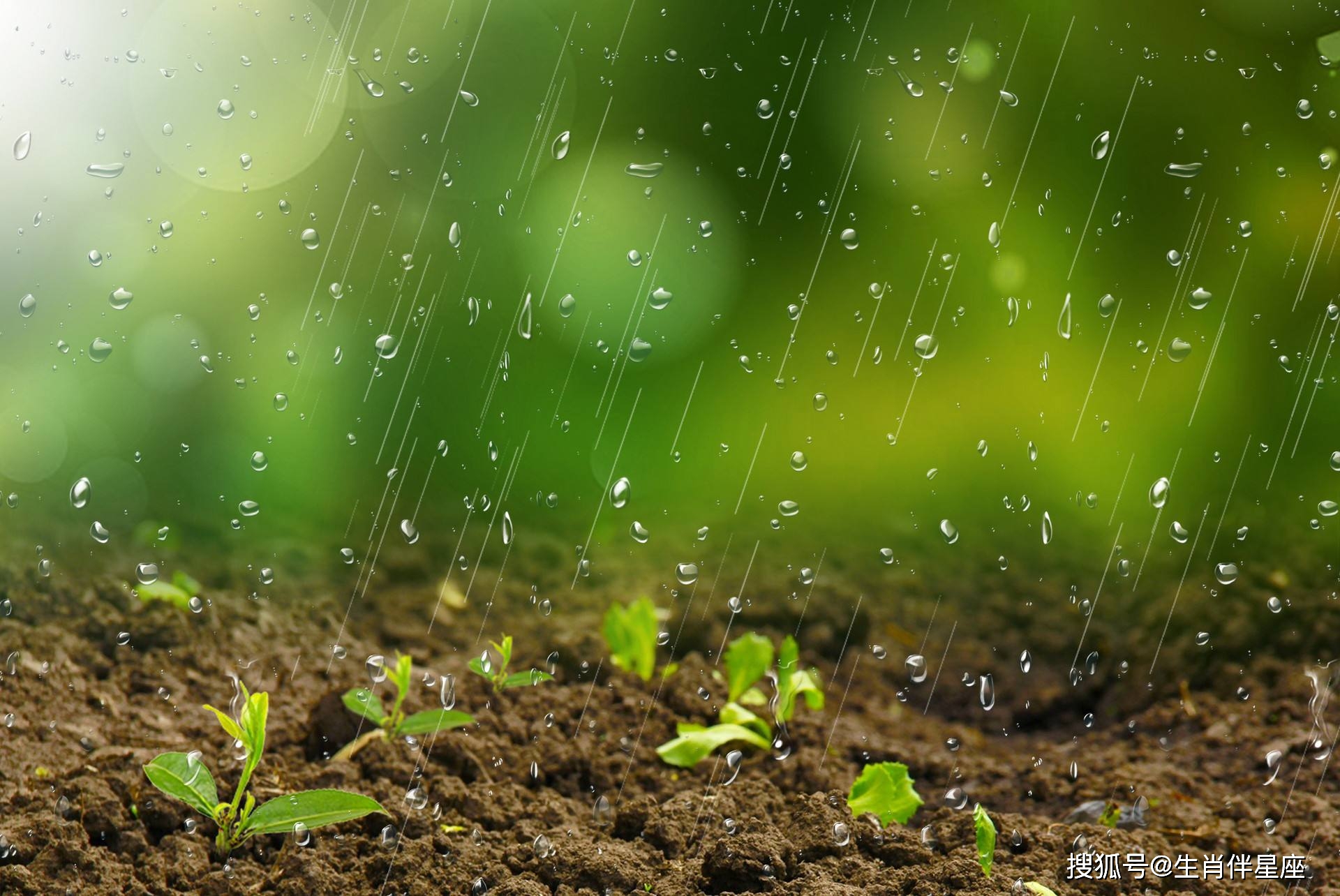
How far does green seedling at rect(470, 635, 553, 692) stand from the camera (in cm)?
153

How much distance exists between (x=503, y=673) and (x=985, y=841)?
884 millimetres

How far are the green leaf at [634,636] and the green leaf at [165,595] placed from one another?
804mm

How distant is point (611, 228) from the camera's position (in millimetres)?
2322

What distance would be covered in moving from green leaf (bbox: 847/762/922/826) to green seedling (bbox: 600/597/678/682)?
58cm

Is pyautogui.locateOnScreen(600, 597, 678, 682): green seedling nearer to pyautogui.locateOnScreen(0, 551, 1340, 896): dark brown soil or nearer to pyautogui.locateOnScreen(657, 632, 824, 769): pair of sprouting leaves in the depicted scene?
pyautogui.locateOnScreen(0, 551, 1340, 896): dark brown soil

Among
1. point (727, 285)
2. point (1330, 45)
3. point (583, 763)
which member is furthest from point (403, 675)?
point (1330, 45)

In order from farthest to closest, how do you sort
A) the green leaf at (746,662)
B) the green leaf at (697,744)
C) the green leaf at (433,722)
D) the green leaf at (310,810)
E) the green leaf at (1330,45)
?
the green leaf at (1330,45) → the green leaf at (746,662) → the green leaf at (697,744) → the green leaf at (433,722) → the green leaf at (310,810)

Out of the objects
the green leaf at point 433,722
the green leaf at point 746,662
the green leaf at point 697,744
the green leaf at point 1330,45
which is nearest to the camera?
the green leaf at point 433,722

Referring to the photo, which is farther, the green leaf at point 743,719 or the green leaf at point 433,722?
the green leaf at point 743,719

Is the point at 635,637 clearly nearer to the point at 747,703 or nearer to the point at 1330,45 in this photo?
the point at 747,703

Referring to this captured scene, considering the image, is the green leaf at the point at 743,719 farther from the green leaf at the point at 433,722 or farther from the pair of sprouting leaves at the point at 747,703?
the green leaf at the point at 433,722

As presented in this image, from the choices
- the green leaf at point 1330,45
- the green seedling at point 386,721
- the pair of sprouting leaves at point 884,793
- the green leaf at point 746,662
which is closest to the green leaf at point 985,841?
the pair of sprouting leaves at point 884,793

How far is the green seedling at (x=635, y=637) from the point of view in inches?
71.1

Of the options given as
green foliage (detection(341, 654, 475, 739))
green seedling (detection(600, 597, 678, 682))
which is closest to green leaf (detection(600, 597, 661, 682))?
green seedling (detection(600, 597, 678, 682))
